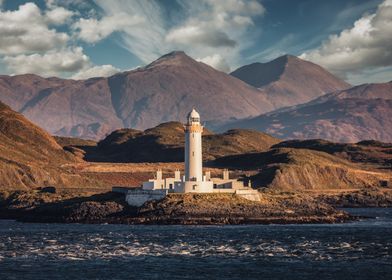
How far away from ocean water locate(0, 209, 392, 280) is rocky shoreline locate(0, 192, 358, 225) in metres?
6.29

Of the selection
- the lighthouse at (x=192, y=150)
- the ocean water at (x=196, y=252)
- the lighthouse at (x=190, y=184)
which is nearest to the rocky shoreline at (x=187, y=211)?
the lighthouse at (x=190, y=184)

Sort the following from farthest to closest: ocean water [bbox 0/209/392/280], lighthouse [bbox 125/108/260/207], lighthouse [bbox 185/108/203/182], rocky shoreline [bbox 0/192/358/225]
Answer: lighthouse [bbox 185/108/203/182] < lighthouse [bbox 125/108/260/207] < rocky shoreline [bbox 0/192/358/225] < ocean water [bbox 0/209/392/280]

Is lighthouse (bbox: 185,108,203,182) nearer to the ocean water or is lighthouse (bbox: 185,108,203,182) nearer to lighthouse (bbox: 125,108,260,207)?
lighthouse (bbox: 125,108,260,207)

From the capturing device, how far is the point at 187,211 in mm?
127500

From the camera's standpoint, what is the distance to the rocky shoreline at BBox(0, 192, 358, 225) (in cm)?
12769

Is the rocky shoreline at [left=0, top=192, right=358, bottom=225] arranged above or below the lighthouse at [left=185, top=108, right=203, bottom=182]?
below

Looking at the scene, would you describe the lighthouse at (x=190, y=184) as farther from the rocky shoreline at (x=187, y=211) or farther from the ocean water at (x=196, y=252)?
the ocean water at (x=196, y=252)

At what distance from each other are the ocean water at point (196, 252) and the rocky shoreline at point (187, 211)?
6292 mm

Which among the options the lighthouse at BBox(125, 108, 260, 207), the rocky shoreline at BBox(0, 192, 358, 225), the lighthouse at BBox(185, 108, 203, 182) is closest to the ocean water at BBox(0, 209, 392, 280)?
the rocky shoreline at BBox(0, 192, 358, 225)

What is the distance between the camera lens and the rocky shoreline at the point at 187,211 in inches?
5027

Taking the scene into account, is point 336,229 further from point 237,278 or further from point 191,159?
point 237,278

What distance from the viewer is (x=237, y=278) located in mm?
71812

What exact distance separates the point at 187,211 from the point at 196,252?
3873 centimetres

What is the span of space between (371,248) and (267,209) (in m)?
40.0
